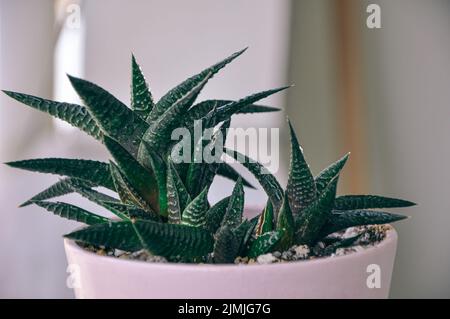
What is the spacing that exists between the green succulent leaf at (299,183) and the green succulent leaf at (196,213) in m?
0.08

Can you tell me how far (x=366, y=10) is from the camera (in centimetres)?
95

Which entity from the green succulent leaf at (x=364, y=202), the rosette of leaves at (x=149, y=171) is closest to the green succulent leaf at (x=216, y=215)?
the rosette of leaves at (x=149, y=171)

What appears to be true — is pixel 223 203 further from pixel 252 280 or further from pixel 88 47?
pixel 88 47

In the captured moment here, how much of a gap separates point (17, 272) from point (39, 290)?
5cm

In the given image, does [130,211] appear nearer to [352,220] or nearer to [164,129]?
[164,129]

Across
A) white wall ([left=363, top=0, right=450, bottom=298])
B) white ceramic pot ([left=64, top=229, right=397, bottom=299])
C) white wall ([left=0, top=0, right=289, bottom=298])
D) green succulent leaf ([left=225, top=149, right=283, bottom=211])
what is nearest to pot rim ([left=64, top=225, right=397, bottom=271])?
white ceramic pot ([left=64, top=229, right=397, bottom=299])

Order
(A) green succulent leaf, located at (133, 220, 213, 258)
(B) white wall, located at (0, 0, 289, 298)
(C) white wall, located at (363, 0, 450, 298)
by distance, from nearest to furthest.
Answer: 1. (A) green succulent leaf, located at (133, 220, 213, 258)
2. (C) white wall, located at (363, 0, 450, 298)
3. (B) white wall, located at (0, 0, 289, 298)

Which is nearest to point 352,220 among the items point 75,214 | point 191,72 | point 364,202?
point 364,202

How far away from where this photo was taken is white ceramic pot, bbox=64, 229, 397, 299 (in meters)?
0.42

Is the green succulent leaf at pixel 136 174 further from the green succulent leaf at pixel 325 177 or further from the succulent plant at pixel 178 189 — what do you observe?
the green succulent leaf at pixel 325 177

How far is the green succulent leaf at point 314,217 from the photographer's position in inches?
18.9

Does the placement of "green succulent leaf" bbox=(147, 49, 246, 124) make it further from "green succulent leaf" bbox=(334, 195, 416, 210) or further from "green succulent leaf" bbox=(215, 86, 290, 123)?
"green succulent leaf" bbox=(334, 195, 416, 210)

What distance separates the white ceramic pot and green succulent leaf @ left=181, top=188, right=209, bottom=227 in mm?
55

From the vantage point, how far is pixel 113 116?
503 mm
